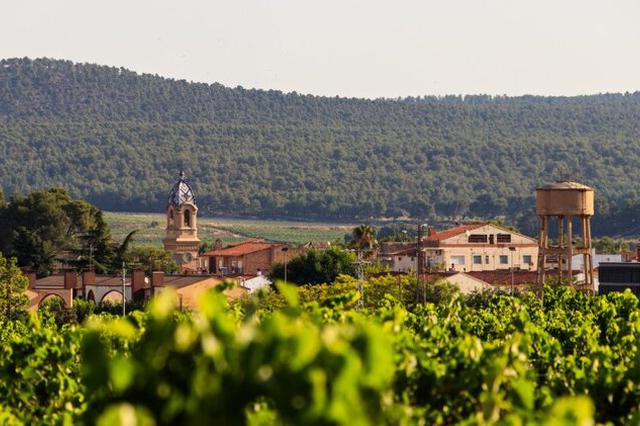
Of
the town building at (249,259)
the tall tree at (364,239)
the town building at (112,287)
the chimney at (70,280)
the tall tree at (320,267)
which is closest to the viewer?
the town building at (112,287)

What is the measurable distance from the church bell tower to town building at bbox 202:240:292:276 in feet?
29.4

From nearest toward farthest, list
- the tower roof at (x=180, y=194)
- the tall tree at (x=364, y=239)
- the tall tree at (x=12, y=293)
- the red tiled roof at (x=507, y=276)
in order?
the tall tree at (x=12, y=293) → the red tiled roof at (x=507, y=276) → the tall tree at (x=364, y=239) → the tower roof at (x=180, y=194)

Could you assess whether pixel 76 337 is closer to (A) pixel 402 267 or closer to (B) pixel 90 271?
(B) pixel 90 271

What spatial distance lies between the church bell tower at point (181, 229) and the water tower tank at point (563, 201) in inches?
2772

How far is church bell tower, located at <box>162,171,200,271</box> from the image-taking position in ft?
488

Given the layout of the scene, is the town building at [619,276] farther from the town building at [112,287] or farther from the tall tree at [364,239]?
the tall tree at [364,239]

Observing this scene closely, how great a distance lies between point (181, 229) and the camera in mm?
150375

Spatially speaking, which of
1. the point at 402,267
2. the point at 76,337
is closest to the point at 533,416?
the point at 76,337

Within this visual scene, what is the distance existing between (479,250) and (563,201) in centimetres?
5997

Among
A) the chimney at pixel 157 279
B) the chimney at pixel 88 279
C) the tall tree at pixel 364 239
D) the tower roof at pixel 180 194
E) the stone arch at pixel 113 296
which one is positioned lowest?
the stone arch at pixel 113 296

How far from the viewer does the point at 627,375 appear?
20438 mm

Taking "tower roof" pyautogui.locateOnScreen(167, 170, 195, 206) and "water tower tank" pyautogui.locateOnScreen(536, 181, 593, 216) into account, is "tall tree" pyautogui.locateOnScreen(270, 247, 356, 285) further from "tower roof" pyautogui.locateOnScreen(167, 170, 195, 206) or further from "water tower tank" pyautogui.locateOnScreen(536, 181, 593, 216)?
"tower roof" pyautogui.locateOnScreen(167, 170, 195, 206)

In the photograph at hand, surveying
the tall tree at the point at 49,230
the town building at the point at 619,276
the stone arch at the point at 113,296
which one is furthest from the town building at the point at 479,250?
the town building at the point at 619,276

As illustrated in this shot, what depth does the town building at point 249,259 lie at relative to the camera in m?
134
